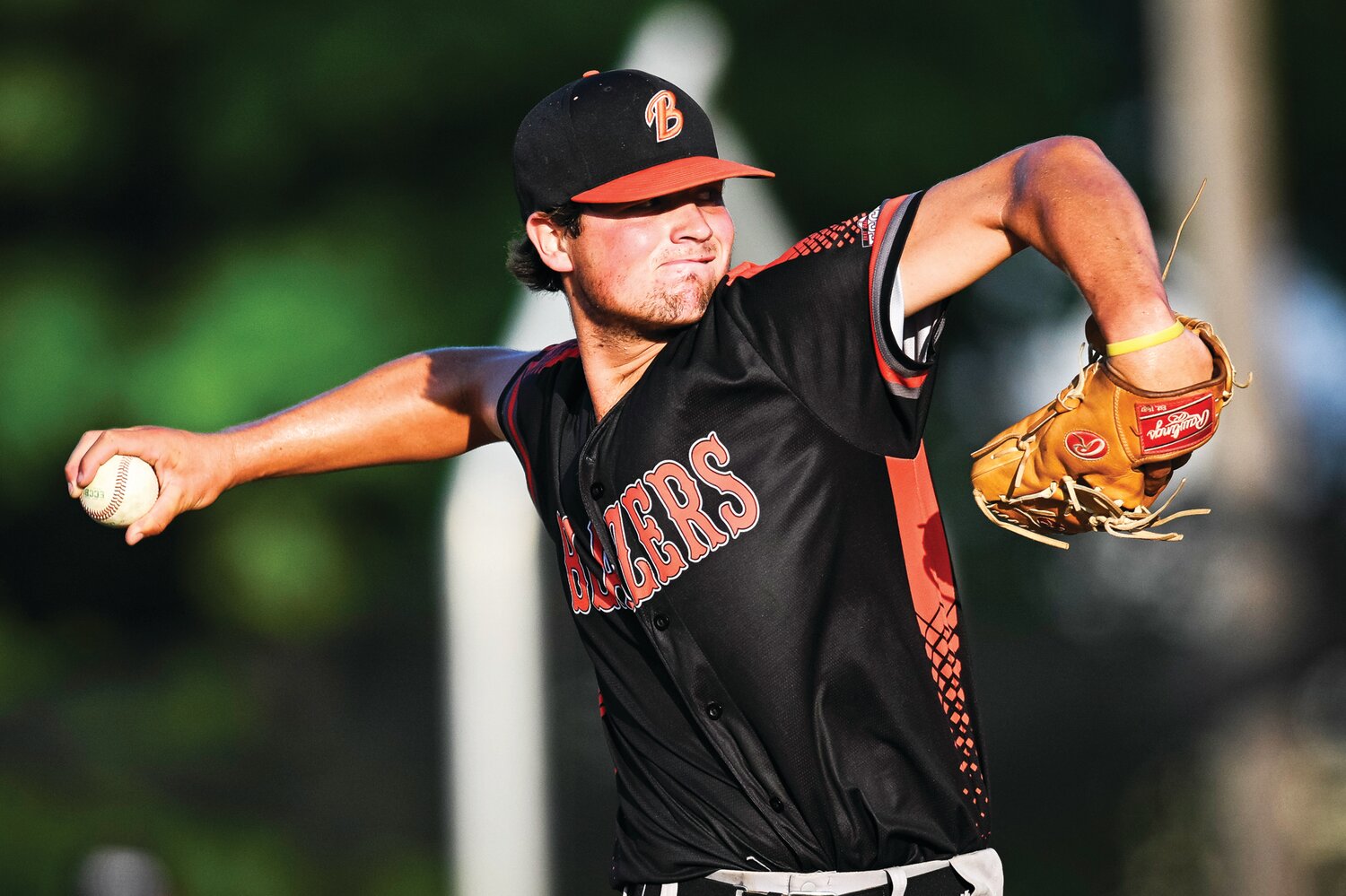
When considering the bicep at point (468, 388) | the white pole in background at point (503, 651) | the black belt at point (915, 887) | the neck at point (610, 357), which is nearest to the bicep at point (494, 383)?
the bicep at point (468, 388)

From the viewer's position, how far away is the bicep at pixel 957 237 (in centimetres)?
246

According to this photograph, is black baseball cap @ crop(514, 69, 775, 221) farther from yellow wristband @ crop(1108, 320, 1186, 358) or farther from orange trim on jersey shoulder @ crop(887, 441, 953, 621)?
→ yellow wristband @ crop(1108, 320, 1186, 358)

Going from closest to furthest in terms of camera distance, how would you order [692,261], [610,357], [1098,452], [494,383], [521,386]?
[1098,452] → [692,261] → [610,357] → [521,386] → [494,383]

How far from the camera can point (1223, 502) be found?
6.64 metres

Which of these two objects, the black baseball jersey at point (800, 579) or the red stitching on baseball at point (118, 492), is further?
the red stitching on baseball at point (118, 492)

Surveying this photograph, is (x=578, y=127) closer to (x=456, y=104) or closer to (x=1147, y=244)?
(x=1147, y=244)

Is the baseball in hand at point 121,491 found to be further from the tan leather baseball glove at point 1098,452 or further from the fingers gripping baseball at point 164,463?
the tan leather baseball glove at point 1098,452

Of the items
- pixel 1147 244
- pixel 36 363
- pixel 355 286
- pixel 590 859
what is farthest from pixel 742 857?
pixel 36 363

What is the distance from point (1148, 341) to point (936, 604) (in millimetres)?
761

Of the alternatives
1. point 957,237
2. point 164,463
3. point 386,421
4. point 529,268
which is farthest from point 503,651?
point 957,237

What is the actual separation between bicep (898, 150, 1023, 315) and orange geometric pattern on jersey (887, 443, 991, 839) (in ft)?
1.27

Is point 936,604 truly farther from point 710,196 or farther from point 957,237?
point 710,196

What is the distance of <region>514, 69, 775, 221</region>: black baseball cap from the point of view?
114 inches

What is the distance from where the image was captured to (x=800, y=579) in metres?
2.79
